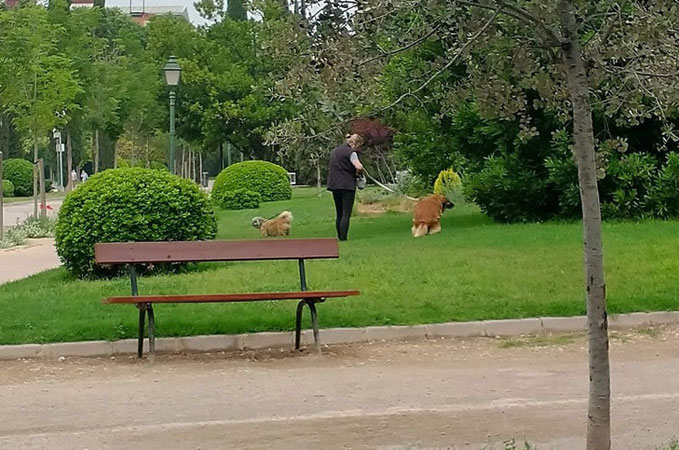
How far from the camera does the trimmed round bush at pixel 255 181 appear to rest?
3231 centimetres

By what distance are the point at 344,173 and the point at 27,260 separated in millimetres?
5749

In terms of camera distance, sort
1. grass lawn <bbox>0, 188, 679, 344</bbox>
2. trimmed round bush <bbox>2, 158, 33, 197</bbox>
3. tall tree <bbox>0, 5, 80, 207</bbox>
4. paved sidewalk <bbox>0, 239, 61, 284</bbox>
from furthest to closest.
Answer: trimmed round bush <bbox>2, 158, 33, 197</bbox>, tall tree <bbox>0, 5, 80, 207</bbox>, paved sidewalk <bbox>0, 239, 61, 284</bbox>, grass lawn <bbox>0, 188, 679, 344</bbox>

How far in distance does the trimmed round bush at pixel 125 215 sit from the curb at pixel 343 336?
3516 mm

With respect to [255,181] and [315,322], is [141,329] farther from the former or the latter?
[255,181]

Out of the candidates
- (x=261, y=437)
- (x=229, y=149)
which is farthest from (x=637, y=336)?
(x=229, y=149)

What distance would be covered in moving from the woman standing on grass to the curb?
665cm

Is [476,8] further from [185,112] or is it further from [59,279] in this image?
[185,112]

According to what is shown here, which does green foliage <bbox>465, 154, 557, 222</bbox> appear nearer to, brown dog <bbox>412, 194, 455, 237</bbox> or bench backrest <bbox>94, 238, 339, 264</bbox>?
brown dog <bbox>412, 194, 455, 237</bbox>

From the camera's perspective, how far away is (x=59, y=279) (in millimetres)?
12734

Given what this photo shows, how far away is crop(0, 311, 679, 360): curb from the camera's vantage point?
29.1 ft

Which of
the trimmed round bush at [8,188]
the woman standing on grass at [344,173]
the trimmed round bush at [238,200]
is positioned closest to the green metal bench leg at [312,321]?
the woman standing on grass at [344,173]

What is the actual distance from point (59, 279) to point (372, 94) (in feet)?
28.0

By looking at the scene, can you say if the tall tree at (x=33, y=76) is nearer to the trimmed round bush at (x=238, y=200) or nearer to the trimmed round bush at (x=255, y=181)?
the trimmed round bush at (x=238, y=200)

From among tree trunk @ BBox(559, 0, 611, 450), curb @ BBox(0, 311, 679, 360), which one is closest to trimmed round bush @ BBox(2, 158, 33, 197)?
curb @ BBox(0, 311, 679, 360)
